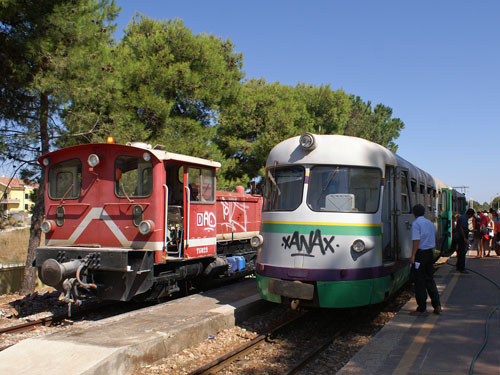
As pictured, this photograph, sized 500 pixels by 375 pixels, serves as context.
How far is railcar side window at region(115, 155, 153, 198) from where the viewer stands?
331 inches

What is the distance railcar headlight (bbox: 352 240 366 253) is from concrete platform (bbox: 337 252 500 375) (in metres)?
1.16

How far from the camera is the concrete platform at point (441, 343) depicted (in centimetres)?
480

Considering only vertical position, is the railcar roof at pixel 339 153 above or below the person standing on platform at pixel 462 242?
above

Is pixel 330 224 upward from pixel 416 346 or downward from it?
upward

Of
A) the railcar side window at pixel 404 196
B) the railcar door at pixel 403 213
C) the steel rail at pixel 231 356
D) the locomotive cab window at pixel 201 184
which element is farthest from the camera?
the locomotive cab window at pixel 201 184

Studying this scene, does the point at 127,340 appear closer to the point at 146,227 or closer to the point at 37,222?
the point at 146,227

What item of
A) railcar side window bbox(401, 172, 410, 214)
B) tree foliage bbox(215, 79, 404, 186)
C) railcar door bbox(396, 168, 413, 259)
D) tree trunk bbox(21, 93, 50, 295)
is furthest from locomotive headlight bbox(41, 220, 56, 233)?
tree foliage bbox(215, 79, 404, 186)

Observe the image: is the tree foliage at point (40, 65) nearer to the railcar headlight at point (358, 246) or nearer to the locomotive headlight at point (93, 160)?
the locomotive headlight at point (93, 160)

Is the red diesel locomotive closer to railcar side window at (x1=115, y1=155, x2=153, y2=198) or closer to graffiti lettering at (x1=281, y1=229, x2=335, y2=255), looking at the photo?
railcar side window at (x1=115, y1=155, x2=153, y2=198)

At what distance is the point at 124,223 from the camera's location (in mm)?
8312

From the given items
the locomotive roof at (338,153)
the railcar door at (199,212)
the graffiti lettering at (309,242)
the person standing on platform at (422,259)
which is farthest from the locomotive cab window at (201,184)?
the person standing on platform at (422,259)

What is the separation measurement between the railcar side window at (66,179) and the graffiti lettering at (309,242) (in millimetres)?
4551

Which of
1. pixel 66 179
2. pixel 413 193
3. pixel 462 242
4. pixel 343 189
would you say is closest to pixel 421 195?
pixel 413 193

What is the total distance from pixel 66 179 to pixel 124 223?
5.65ft
